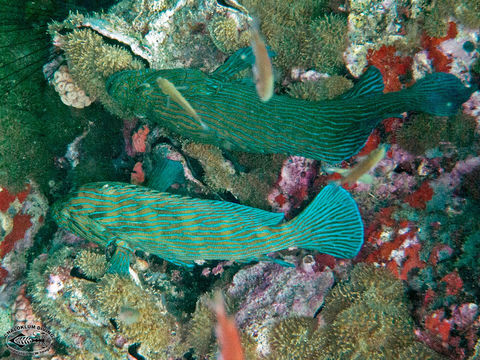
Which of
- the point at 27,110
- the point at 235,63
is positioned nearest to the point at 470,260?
the point at 235,63

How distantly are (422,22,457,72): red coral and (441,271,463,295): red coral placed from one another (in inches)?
99.0

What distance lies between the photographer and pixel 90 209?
397cm

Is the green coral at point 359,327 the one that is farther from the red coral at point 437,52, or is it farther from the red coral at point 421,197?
the red coral at point 437,52

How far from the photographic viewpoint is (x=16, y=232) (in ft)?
19.7

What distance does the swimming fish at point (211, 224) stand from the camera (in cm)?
366

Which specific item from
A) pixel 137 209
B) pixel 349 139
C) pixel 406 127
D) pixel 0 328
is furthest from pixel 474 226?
pixel 0 328

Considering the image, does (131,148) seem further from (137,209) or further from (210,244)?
(210,244)

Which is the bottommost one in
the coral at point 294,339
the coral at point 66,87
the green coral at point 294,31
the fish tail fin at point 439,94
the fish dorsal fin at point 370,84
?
the coral at point 294,339

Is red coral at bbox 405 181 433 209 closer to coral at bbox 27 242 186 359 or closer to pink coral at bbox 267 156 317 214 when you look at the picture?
pink coral at bbox 267 156 317 214

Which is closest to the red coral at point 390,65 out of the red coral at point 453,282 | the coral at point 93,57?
the red coral at point 453,282

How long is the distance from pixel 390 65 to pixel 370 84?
59 centimetres

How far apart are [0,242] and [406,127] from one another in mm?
7452

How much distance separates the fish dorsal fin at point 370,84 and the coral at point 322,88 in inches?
11.6

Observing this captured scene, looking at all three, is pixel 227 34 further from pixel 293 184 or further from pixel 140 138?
pixel 293 184
